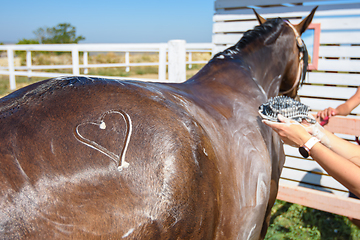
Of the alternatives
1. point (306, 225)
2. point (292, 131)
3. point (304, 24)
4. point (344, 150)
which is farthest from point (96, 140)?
point (306, 225)

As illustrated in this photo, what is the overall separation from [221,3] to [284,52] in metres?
1.74

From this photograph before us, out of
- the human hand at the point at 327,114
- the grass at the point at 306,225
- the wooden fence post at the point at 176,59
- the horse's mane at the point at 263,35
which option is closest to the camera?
the horse's mane at the point at 263,35

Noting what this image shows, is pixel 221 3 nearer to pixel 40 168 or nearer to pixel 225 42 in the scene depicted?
pixel 225 42

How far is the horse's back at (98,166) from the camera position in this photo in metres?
0.91

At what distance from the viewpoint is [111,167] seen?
3.24 feet

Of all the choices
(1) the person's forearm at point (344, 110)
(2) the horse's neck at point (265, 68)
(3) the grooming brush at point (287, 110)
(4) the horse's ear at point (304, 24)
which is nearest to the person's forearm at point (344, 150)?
(3) the grooming brush at point (287, 110)

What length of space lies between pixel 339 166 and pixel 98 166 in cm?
111

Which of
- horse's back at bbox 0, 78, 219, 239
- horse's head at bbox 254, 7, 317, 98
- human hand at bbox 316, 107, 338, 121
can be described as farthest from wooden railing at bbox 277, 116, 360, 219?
horse's back at bbox 0, 78, 219, 239

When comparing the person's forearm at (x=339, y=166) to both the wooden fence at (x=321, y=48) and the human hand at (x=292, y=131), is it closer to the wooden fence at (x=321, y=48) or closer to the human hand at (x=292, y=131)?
the human hand at (x=292, y=131)

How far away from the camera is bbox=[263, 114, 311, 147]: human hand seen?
138 centimetres

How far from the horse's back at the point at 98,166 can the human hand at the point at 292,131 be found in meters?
0.49

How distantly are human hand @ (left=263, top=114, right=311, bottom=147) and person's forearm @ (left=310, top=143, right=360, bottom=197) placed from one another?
69mm

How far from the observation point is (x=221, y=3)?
159 inches

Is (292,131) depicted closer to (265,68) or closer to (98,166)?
(98,166)
